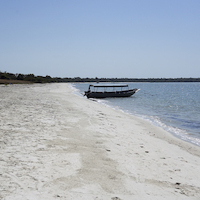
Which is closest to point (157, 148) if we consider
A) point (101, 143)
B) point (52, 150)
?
point (101, 143)

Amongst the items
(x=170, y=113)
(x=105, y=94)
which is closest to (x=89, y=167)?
(x=170, y=113)

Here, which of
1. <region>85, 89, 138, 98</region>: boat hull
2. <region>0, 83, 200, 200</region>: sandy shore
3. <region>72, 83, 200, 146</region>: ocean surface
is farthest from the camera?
<region>85, 89, 138, 98</region>: boat hull

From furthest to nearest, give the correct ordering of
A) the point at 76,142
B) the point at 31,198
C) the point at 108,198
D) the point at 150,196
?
the point at 76,142
the point at 150,196
the point at 108,198
the point at 31,198

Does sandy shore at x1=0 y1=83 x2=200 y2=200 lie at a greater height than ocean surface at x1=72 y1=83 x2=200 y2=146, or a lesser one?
greater

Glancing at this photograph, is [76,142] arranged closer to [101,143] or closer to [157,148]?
[101,143]

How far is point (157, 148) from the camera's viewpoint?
778cm

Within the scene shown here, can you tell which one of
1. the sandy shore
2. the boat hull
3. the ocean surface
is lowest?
the ocean surface

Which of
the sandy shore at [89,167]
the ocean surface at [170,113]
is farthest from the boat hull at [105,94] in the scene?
the sandy shore at [89,167]

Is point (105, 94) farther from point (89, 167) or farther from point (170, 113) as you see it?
point (89, 167)

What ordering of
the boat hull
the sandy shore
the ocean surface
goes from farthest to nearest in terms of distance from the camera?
the boat hull < the ocean surface < the sandy shore

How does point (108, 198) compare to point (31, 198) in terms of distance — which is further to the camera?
point (108, 198)

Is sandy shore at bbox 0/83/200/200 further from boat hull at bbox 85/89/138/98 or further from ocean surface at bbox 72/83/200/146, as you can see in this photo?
boat hull at bbox 85/89/138/98

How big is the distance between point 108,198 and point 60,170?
143 centimetres

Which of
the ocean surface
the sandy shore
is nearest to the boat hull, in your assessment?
the ocean surface
